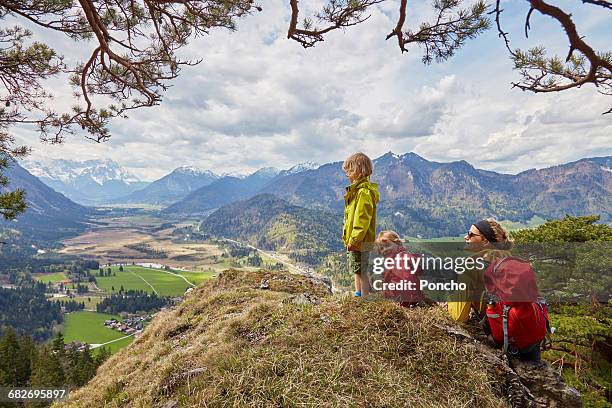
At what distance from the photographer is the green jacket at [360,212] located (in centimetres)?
549

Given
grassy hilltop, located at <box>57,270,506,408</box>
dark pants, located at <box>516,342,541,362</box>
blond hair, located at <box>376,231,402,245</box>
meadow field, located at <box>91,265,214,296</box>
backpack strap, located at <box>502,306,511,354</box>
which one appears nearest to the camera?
grassy hilltop, located at <box>57,270,506,408</box>

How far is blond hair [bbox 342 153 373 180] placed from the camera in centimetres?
577

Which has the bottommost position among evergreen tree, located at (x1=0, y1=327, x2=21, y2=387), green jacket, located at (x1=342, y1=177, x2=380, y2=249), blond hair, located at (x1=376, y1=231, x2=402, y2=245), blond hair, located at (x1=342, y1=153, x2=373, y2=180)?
evergreen tree, located at (x1=0, y1=327, x2=21, y2=387)

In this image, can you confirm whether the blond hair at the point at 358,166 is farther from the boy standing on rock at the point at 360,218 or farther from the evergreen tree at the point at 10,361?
the evergreen tree at the point at 10,361

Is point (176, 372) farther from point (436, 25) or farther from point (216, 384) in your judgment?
point (436, 25)

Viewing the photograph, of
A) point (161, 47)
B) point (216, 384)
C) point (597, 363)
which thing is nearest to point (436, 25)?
point (161, 47)

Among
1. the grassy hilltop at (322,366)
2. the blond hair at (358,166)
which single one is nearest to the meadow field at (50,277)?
the grassy hilltop at (322,366)

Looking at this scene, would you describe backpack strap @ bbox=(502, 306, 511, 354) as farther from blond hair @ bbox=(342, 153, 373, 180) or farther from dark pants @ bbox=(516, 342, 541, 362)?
blond hair @ bbox=(342, 153, 373, 180)

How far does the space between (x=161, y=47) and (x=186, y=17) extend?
1330 mm

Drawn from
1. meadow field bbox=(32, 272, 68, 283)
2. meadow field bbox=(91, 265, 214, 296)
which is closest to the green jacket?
meadow field bbox=(91, 265, 214, 296)

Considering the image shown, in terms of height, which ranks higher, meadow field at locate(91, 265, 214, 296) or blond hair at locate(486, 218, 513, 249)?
blond hair at locate(486, 218, 513, 249)

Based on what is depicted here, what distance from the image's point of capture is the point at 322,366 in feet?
11.8

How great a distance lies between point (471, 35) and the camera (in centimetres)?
716

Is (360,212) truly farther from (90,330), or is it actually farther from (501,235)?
(90,330)
